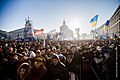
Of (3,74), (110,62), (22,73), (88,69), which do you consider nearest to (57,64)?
(22,73)

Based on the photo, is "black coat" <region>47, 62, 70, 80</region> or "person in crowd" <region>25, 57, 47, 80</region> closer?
"person in crowd" <region>25, 57, 47, 80</region>

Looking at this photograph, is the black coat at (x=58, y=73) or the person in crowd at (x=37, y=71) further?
the black coat at (x=58, y=73)

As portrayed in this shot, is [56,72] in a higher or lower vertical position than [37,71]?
lower

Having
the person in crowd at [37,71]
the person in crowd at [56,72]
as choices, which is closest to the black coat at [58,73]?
the person in crowd at [56,72]

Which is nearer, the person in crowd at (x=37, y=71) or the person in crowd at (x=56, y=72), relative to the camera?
the person in crowd at (x=37, y=71)

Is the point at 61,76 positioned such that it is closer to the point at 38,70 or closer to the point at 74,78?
the point at 38,70

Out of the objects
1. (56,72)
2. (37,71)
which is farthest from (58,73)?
(37,71)

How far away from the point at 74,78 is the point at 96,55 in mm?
3963

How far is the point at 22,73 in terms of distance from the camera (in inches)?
185

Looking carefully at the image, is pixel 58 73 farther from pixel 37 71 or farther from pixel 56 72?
pixel 37 71

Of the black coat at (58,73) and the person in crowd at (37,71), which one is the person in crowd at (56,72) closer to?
the black coat at (58,73)

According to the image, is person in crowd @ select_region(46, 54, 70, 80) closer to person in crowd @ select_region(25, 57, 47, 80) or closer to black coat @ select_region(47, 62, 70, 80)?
black coat @ select_region(47, 62, 70, 80)

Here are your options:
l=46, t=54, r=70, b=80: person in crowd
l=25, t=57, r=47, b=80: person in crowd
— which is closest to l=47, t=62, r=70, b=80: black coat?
l=46, t=54, r=70, b=80: person in crowd

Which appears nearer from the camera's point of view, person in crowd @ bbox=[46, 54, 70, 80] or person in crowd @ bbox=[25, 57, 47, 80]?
person in crowd @ bbox=[25, 57, 47, 80]
